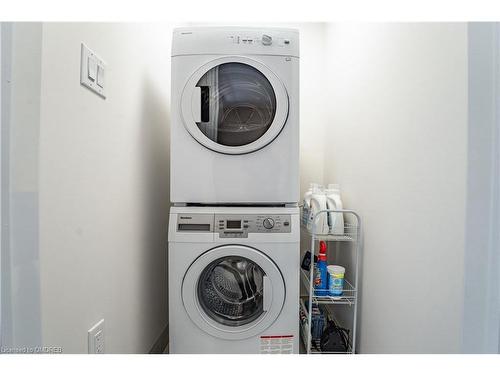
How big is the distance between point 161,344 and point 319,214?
3.93ft

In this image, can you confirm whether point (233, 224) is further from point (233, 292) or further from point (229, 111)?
point (229, 111)

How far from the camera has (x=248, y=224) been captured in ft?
4.14

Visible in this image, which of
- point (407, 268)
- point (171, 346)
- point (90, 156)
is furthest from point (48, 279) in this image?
point (407, 268)

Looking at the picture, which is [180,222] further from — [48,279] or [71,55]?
[71,55]

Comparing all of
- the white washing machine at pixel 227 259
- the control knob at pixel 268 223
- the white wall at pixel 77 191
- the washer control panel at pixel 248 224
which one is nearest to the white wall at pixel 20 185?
the white wall at pixel 77 191

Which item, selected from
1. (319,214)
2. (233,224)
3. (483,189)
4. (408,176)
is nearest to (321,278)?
(319,214)

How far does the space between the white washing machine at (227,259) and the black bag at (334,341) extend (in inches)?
11.1

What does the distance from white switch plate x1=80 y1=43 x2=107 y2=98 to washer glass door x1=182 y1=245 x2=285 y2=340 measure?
30.8 inches

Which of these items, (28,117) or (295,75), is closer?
(28,117)

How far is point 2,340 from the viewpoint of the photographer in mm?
685

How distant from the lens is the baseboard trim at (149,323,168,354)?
4.95 ft

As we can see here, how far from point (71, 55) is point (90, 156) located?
318 mm

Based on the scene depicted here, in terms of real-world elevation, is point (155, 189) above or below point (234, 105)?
below

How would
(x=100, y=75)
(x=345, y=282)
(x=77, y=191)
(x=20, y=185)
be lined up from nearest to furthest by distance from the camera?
1. (x=20, y=185)
2. (x=77, y=191)
3. (x=100, y=75)
4. (x=345, y=282)
